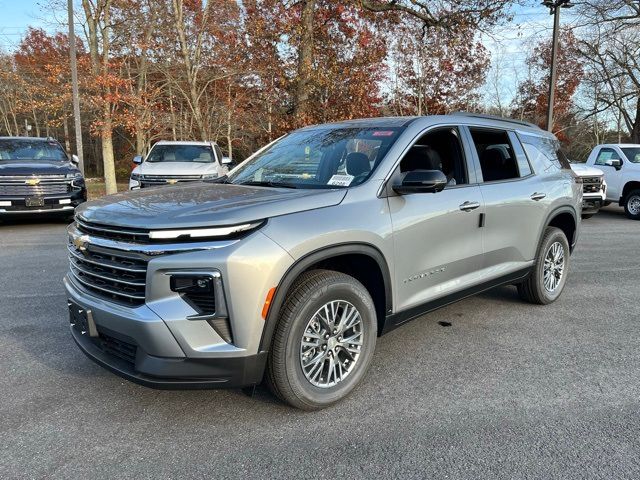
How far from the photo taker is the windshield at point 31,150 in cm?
1084

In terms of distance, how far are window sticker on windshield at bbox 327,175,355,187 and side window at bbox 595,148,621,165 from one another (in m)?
12.5

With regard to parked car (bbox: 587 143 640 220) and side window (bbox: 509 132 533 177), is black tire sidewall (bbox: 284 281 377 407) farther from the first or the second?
parked car (bbox: 587 143 640 220)

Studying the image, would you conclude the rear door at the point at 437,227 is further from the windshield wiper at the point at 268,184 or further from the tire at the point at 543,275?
the tire at the point at 543,275

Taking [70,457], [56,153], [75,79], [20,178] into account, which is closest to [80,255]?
[70,457]

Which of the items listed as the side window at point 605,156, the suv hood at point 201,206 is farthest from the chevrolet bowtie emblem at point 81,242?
the side window at point 605,156


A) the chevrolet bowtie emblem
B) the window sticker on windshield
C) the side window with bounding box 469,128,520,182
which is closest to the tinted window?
the side window with bounding box 469,128,520,182

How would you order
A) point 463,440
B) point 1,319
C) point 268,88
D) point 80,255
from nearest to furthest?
point 463,440, point 80,255, point 1,319, point 268,88

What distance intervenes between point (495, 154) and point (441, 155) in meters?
0.73

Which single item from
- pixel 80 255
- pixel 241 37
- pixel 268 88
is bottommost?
pixel 80 255

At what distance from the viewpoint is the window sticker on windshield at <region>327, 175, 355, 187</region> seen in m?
3.27

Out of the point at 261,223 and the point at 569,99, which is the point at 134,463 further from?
the point at 569,99

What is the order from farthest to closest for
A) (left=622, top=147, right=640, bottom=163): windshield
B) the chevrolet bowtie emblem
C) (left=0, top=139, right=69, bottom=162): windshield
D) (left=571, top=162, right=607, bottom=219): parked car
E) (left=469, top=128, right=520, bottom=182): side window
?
1. (left=622, top=147, right=640, bottom=163): windshield
2. (left=571, top=162, right=607, bottom=219): parked car
3. (left=0, top=139, right=69, bottom=162): windshield
4. (left=469, top=128, right=520, bottom=182): side window
5. the chevrolet bowtie emblem

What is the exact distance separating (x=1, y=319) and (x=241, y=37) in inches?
634

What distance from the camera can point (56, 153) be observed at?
1142 centimetres
